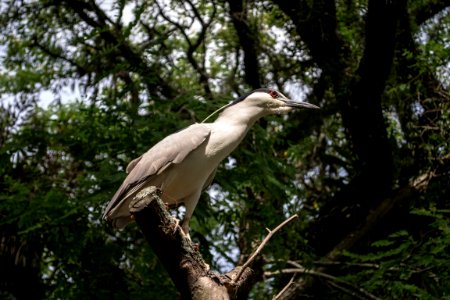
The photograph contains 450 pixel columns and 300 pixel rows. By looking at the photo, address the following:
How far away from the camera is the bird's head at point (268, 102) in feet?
16.6

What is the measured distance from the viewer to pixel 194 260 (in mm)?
3678

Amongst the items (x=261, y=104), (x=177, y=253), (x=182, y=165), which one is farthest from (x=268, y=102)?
(x=177, y=253)

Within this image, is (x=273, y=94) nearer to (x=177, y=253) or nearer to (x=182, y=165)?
(x=182, y=165)

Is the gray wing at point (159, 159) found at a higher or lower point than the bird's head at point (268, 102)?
lower

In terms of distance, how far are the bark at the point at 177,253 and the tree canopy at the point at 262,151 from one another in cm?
260

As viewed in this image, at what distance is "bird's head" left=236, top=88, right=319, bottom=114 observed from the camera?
5.05m

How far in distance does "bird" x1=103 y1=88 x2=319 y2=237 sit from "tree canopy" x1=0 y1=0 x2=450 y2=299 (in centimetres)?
157

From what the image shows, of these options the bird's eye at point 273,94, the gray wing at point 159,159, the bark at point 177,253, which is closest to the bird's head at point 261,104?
the bird's eye at point 273,94

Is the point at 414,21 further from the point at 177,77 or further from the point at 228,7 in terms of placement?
the point at 177,77

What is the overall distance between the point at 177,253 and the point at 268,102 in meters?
1.72

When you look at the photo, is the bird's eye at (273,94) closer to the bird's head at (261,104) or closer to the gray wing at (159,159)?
the bird's head at (261,104)

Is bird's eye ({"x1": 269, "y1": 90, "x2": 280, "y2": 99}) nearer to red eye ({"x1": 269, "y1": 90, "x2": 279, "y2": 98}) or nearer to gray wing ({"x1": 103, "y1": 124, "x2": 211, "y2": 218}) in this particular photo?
red eye ({"x1": 269, "y1": 90, "x2": 279, "y2": 98})

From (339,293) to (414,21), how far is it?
9.10 feet

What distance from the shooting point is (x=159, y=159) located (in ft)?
14.9
